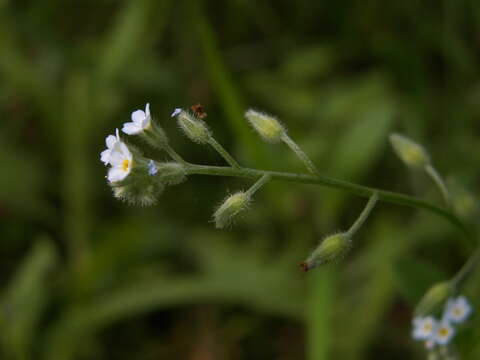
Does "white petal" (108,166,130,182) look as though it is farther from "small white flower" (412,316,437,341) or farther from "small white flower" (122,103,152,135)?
"small white flower" (412,316,437,341)

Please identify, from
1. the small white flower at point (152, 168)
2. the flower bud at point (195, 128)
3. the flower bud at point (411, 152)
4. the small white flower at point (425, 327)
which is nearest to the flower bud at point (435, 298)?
the small white flower at point (425, 327)

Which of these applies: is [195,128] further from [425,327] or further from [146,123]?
[425,327]

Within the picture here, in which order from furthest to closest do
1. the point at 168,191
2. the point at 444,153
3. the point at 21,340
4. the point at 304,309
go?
the point at 168,191 < the point at 444,153 < the point at 304,309 < the point at 21,340

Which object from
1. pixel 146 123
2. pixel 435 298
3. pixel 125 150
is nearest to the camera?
pixel 125 150

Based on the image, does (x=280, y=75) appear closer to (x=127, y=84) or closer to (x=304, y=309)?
(x=127, y=84)

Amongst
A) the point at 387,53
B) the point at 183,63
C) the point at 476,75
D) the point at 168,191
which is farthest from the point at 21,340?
the point at 476,75

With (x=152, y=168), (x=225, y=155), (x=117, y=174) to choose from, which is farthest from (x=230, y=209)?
(x=117, y=174)

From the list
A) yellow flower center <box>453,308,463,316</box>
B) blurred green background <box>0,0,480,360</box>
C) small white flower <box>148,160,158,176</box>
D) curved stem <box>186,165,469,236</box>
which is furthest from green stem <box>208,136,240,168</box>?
blurred green background <box>0,0,480,360</box>
